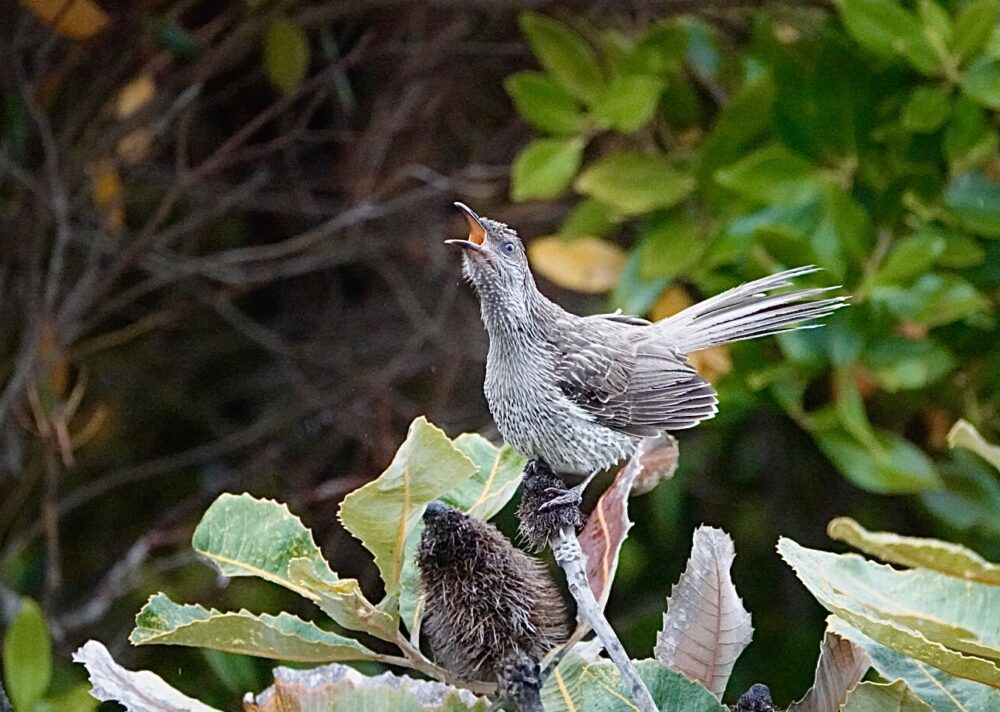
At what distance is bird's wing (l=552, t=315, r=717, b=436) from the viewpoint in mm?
939

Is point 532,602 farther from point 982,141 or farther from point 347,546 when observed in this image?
point 347,546

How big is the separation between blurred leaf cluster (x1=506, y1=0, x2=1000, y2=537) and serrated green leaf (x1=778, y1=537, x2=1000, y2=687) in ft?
2.63

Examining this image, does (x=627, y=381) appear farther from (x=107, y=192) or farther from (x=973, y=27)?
(x=107, y=192)

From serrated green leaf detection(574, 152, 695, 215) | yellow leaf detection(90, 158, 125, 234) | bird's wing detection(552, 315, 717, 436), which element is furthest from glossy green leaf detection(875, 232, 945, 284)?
yellow leaf detection(90, 158, 125, 234)

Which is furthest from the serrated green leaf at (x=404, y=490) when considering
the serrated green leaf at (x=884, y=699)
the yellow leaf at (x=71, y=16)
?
the yellow leaf at (x=71, y=16)

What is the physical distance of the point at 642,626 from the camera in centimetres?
229

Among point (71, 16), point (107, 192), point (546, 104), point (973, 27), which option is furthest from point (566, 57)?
point (107, 192)

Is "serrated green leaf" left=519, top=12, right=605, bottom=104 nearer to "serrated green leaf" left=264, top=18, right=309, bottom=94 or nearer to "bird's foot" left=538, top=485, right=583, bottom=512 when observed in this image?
"serrated green leaf" left=264, top=18, right=309, bottom=94

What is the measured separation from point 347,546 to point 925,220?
1104mm

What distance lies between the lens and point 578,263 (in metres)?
Result: 2.04

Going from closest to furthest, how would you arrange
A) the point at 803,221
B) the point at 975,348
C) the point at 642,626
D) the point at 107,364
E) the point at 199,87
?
the point at 803,221 → the point at 975,348 → the point at 199,87 → the point at 642,626 → the point at 107,364

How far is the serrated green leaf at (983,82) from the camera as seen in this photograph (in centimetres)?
163

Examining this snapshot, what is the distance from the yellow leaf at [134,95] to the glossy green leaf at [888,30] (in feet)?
3.94

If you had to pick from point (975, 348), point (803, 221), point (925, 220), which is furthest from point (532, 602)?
point (975, 348)
